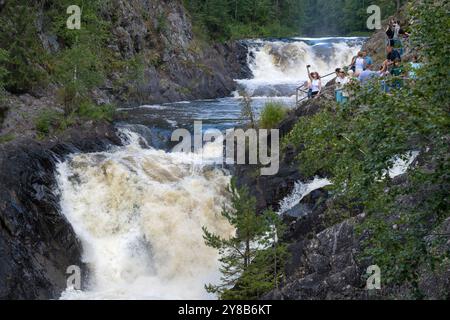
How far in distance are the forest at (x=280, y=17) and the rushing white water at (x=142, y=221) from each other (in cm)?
2827

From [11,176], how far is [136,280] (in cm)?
421

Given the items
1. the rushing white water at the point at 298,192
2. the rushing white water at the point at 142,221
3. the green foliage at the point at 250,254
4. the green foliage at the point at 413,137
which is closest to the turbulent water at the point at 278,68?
the rushing white water at the point at 142,221

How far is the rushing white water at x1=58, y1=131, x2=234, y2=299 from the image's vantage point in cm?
1501

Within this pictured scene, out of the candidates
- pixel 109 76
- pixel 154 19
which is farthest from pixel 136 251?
pixel 154 19

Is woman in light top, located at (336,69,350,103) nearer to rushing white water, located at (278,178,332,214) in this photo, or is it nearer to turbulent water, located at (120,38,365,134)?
rushing white water, located at (278,178,332,214)

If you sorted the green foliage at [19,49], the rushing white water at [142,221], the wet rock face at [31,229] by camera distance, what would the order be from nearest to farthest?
1. the wet rock face at [31,229]
2. the rushing white water at [142,221]
3. the green foliage at [19,49]

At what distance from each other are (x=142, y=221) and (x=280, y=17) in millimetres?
53484

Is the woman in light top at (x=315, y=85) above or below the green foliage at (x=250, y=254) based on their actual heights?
above

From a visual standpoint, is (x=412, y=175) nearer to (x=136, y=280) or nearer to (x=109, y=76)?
(x=136, y=280)

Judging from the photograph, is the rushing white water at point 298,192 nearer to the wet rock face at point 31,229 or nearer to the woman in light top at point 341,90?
the woman in light top at point 341,90

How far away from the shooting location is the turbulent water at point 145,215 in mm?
15047

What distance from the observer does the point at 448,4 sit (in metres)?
6.64

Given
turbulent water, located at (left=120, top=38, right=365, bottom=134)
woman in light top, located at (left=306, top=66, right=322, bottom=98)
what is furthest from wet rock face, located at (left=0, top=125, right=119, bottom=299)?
turbulent water, located at (left=120, top=38, right=365, bottom=134)

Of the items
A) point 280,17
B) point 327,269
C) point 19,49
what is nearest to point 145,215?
point 327,269
